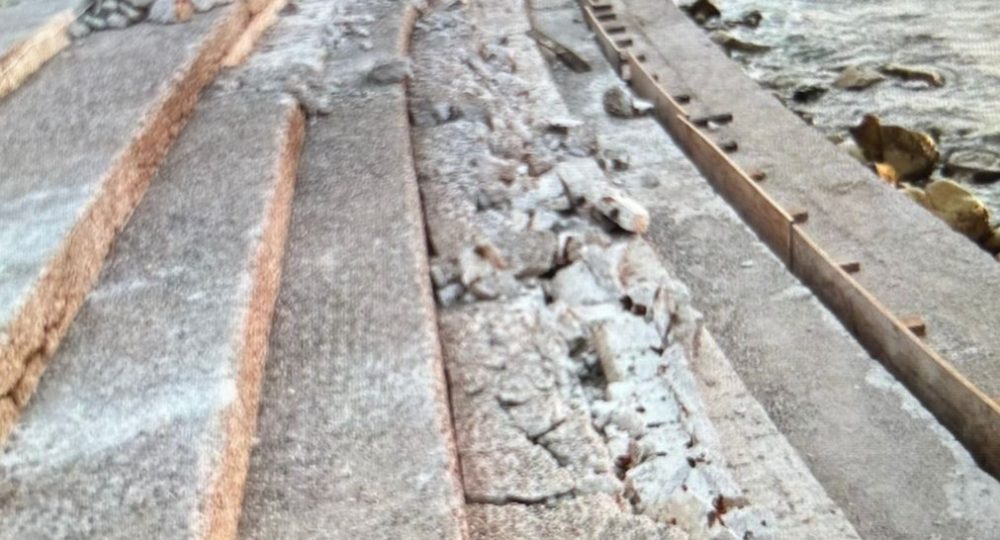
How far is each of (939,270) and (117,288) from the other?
2780 mm

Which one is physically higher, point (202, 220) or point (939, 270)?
point (202, 220)

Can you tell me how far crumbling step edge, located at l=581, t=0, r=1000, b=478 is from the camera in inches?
114

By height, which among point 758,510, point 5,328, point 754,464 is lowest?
point 754,464

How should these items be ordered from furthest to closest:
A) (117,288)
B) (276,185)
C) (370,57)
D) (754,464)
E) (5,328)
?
(370,57) < (276,185) < (754,464) < (117,288) < (5,328)

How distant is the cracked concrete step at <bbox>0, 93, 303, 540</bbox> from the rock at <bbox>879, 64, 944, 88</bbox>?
462cm

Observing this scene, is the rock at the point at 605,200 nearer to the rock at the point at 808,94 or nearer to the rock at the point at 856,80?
the rock at the point at 808,94

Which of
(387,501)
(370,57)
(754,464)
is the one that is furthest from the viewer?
(370,57)

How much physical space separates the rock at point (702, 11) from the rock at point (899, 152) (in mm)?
2829

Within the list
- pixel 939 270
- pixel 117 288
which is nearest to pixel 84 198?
pixel 117 288

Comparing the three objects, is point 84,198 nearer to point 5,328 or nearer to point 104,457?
point 5,328

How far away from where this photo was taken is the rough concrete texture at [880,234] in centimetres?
351

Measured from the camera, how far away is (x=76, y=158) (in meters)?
2.93

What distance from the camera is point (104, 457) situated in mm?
1985

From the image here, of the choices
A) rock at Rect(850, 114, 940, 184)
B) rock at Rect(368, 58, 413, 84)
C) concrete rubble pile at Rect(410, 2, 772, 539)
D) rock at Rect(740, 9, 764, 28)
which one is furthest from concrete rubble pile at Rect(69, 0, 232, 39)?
rock at Rect(740, 9, 764, 28)
